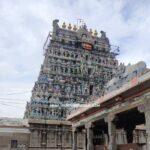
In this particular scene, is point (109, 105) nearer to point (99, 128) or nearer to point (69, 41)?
point (99, 128)

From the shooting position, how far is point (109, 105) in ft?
53.9

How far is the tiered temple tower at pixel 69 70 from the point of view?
5141cm

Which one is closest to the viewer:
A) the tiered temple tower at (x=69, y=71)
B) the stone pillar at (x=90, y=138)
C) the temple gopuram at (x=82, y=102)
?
the temple gopuram at (x=82, y=102)

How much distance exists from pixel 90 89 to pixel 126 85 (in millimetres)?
45970

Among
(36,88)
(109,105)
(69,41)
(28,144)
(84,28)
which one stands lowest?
(28,144)

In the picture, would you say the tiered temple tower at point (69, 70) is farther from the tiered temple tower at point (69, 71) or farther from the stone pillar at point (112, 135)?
the stone pillar at point (112, 135)

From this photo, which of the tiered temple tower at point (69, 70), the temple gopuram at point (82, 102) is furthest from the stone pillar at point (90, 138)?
the tiered temple tower at point (69, 70)

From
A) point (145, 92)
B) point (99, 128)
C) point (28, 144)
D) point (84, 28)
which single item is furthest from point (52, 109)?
point (145, 92)

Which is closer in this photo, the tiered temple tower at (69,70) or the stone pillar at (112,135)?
the stone pillar at (112,135)

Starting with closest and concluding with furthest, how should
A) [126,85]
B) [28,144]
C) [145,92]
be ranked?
[145,92]
[126,85]
[28,144]

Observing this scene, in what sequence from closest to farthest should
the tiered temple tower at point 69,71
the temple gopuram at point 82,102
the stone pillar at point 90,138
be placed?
the temple gopuram at point 82,102, the stone pillar at point 90,138, the tiered temple tower at point 69,71

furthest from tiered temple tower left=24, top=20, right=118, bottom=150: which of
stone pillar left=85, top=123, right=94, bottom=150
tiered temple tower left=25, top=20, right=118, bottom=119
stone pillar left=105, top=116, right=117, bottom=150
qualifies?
stone pillar left=105, top=116, right=117, bottom=150

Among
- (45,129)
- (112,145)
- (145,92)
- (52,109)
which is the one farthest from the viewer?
(52,109)

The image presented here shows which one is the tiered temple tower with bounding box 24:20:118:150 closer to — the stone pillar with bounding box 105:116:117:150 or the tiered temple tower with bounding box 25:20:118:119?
the tiered temple tower with bounding box 25:20:118:119
